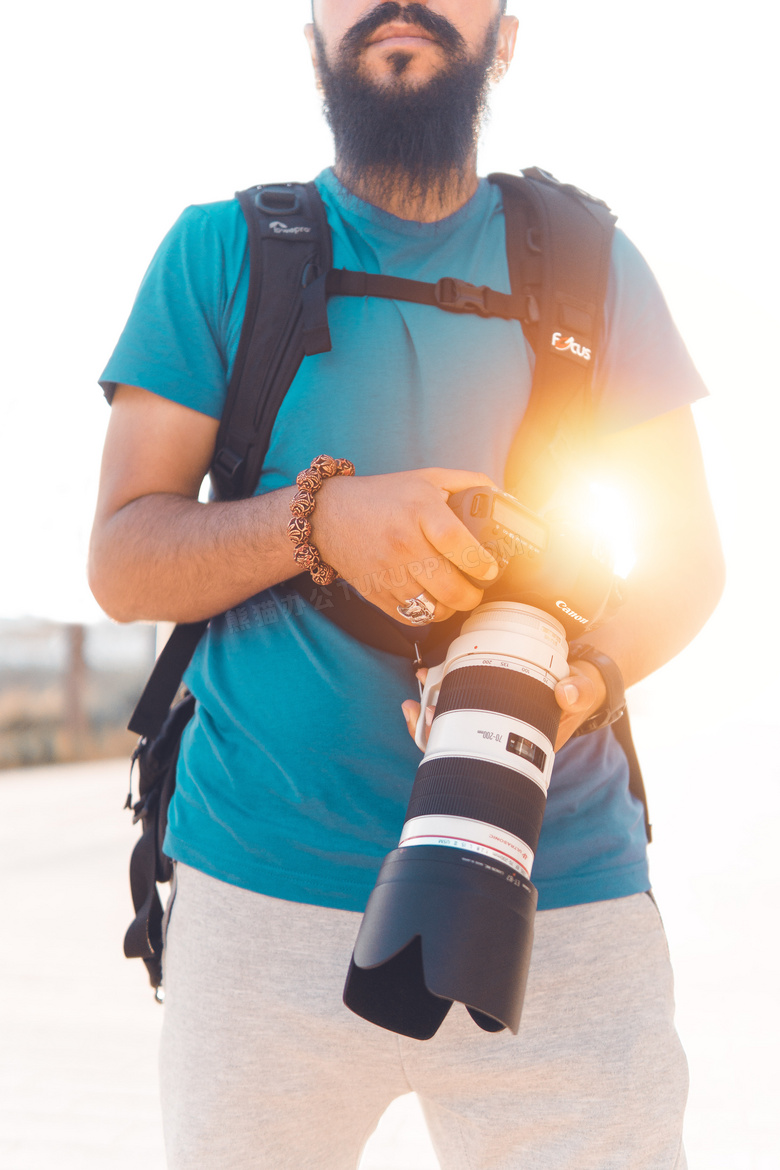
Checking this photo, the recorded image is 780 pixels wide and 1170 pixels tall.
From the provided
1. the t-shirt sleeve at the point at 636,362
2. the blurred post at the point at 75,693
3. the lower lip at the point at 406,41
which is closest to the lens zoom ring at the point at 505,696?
the t-shirt sleeve at the point at 636,362

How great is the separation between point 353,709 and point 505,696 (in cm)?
27

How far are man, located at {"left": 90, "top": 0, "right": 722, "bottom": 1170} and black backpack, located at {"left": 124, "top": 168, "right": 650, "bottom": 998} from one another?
3 cm

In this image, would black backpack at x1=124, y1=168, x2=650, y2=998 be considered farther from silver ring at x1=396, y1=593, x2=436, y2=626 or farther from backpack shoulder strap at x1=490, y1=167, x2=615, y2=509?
silver ring at x1=396, y1=593, x2=436, y2=626

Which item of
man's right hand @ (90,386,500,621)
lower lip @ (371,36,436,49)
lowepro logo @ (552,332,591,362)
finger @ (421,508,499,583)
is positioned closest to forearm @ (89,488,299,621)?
man's right hand @ (90,386,500,621)

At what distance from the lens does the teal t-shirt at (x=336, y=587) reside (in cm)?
124

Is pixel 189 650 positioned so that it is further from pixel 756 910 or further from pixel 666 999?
pixel 756 910

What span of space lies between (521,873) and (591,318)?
75 cm

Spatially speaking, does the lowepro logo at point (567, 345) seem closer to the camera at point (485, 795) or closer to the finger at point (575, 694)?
the camera at point (485, 795)

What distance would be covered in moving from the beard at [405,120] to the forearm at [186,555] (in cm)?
56

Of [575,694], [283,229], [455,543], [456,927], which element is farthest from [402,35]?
[456,927]

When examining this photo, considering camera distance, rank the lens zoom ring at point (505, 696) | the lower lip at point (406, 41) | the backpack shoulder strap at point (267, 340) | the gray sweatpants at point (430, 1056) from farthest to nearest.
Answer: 1. the lower lip at point (406, 41)
2. the backpack shoulder strap at point (267, 340)
3. the gray sweatpants at point (430, 1056)
4. the lens zoom ring at point (505, 696)

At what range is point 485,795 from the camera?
101 cm

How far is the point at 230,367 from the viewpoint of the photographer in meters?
1.35

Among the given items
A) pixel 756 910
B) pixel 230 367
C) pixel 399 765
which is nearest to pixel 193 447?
pixel 230 367
